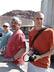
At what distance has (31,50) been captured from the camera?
255 centimetres

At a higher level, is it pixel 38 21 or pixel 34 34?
pixel 38 21

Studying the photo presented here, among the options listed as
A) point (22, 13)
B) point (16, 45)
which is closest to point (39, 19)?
point (16, 45)

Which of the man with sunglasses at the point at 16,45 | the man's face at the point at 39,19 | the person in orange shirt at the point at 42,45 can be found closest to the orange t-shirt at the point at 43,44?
the person in orange shirt at the point at 42,45

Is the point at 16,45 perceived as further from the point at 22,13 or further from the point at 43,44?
the point at 22,13

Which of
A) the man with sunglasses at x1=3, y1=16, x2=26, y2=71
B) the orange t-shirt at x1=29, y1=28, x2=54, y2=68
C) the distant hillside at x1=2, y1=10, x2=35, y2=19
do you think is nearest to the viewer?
the orange t-shirt at x1=29, y1=28, x2=54, y2=68

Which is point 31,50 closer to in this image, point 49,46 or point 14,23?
point 49,46

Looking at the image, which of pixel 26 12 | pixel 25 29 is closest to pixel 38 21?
pixel 25 29

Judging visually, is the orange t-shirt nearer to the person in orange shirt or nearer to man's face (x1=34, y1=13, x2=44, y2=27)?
the person in orange shirt

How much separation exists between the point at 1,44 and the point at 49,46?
1.36 meters

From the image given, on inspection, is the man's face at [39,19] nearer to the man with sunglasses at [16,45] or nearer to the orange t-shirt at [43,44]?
the orange t-shirt at [43,44]

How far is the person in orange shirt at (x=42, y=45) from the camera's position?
2406 millimetres

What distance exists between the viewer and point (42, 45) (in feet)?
8.14

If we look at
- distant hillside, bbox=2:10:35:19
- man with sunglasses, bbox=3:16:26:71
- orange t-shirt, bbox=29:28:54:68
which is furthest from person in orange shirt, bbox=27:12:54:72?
distant hillside, bbox=2:10:35:19

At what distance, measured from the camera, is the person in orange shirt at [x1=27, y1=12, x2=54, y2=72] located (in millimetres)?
2406
